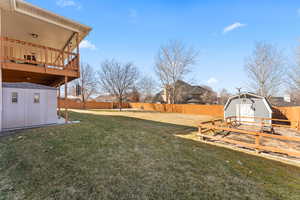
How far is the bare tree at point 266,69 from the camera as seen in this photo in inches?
759

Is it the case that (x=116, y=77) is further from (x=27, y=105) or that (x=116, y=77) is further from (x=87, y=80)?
(x=27, y=105)

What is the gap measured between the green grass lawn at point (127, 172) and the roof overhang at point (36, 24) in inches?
201

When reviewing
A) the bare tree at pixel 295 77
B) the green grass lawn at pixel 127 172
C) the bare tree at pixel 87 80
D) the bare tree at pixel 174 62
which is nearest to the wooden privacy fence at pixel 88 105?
the bare tree at pixel 87 80

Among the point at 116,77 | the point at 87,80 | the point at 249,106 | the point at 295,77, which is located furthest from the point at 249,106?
the point at 87,80

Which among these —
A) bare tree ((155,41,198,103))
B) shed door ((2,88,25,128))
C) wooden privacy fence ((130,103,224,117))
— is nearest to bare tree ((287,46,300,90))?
wooden privacy fence ((130,103,224,117))

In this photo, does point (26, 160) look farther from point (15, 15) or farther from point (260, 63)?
point (260, 63)

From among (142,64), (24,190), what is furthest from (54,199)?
(142,64)

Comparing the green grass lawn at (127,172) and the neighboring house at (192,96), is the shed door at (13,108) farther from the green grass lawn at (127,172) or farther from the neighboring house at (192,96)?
the neighboring house at (192,96)

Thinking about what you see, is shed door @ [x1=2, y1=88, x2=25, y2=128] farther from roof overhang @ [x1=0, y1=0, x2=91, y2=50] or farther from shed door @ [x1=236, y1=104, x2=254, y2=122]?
shed door @ [x1=236, y1=104, x2=254, y2=122]

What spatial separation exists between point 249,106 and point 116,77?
880 inches

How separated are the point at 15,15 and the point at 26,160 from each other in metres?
6.28

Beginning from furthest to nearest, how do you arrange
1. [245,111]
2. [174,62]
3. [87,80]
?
[87,80] → [174,62] → [245,111]

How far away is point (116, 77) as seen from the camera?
2634 cm

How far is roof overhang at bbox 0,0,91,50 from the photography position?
5.22m
